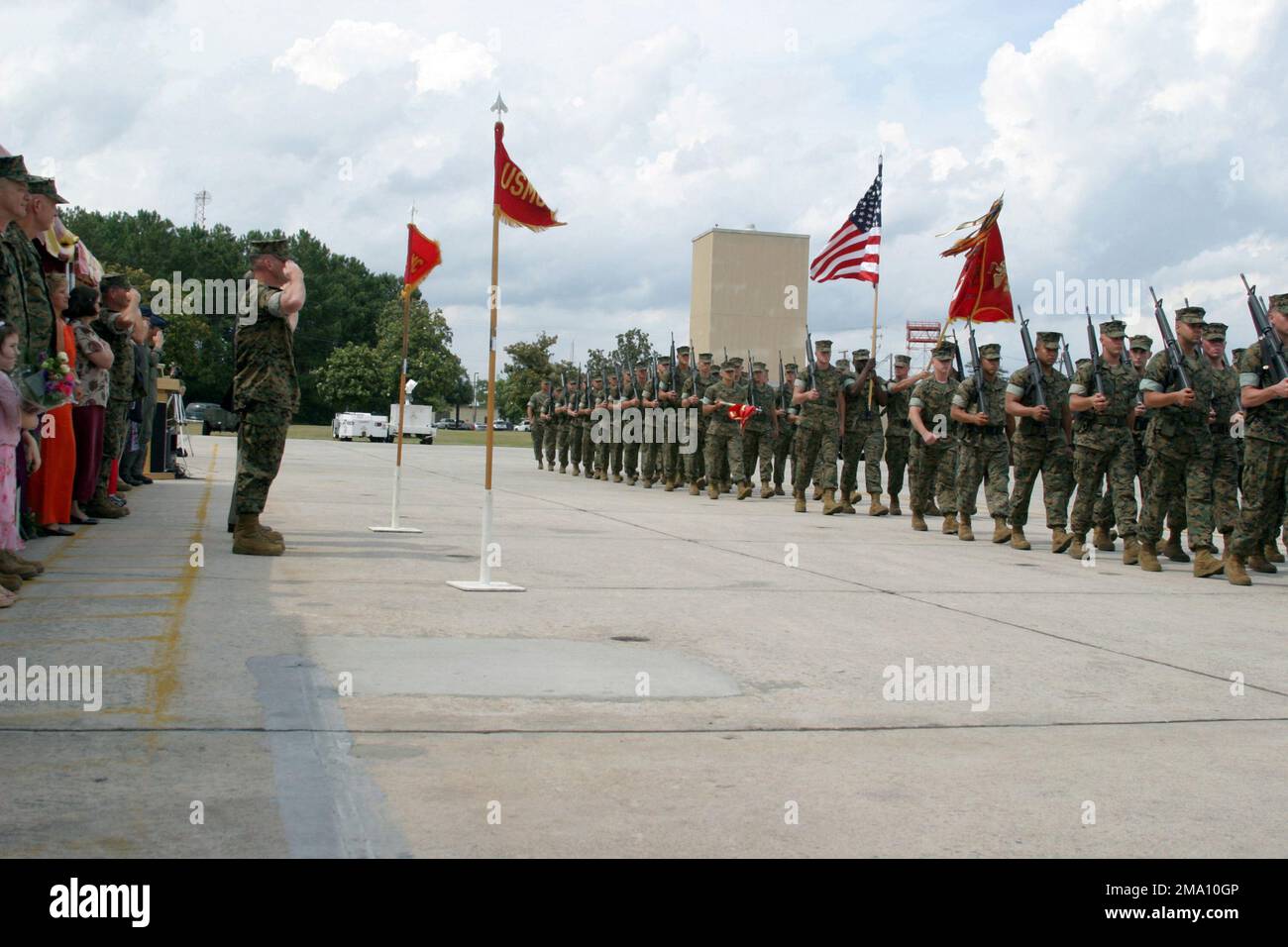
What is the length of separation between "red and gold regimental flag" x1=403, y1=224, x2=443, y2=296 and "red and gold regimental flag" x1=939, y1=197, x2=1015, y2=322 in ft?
21.9

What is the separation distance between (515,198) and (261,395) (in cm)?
239

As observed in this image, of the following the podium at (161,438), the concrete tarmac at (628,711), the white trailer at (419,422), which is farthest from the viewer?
the white trailer at (419,422)

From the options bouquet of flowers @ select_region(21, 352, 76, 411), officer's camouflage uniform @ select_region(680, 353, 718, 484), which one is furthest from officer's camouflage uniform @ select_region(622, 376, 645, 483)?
bouquet of flowers @ select_region(21, 352, 76, 411)

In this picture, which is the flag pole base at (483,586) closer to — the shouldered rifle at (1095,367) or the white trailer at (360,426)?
the shouldered rifle at (1095,367)

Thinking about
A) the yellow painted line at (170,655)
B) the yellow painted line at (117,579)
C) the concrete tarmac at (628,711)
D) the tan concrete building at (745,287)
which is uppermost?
the tan concrete building at (745,287)

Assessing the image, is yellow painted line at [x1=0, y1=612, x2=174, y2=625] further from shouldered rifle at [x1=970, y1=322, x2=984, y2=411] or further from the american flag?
the american flag

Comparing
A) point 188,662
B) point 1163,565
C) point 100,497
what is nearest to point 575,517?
point 100,497

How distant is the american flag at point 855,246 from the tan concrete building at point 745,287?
1205 inches

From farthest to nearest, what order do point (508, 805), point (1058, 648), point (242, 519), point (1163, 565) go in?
point (1163, 565) → point (242, 519) → point (1058, 648) → point (508, 805)

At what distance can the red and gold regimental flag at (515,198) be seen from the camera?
373 inches

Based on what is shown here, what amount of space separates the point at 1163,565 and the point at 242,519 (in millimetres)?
8183

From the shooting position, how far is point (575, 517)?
50.0 ft

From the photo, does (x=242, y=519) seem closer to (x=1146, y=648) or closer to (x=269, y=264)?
(x=269, y=264)

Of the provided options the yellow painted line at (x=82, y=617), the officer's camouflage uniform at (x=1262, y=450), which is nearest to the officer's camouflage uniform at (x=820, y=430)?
the officer's camouflage uniform at (x=1262, y=450)
